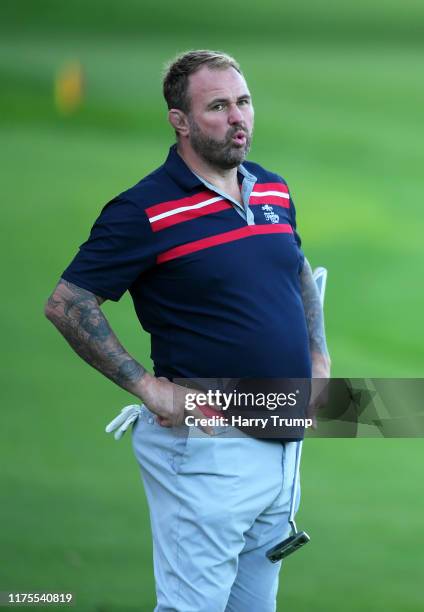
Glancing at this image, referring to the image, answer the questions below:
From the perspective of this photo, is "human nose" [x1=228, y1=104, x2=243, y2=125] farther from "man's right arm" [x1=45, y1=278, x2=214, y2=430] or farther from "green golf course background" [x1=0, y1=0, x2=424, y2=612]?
"green golf course background" [x1=0, y1=0, x2=424, y2=612]

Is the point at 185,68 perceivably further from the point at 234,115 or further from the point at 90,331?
the point at 90,331

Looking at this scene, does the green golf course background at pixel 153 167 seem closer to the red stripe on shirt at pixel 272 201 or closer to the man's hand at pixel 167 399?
the man's hand at pixel 167 399

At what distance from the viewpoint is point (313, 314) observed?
289 cm

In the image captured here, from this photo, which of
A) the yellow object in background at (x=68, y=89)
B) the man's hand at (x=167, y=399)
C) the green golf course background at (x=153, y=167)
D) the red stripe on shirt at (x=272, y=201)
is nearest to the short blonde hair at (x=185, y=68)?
the red stripe on shirt at (x=272, y=201)

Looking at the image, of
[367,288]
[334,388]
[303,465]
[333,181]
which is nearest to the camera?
[334,388]

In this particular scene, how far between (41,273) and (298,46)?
3.82m

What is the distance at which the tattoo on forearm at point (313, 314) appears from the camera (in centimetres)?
288

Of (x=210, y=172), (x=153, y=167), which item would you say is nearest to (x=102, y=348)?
(x=210, y=172)

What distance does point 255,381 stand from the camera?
2.58 meters

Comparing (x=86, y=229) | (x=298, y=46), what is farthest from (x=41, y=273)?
(x=298, y=46)

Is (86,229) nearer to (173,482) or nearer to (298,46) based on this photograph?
(298,46)

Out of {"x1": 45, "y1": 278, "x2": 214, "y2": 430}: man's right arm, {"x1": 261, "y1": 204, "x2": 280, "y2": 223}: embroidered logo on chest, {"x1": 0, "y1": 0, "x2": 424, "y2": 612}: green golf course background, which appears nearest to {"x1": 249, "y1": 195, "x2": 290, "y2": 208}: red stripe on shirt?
{"x1": 261, "y1": 204, "x2": 280, "y2": 223}: embroidered logo on chest

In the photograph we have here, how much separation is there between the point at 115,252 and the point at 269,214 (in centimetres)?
35

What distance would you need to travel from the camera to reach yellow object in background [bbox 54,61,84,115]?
8258 mm
